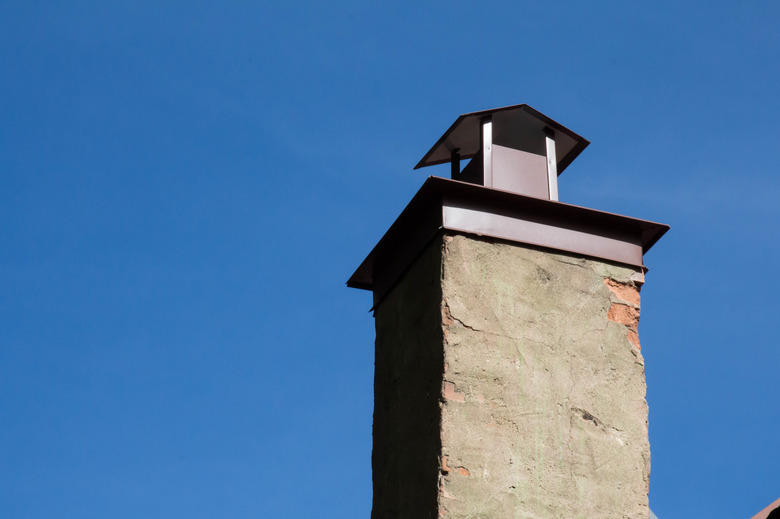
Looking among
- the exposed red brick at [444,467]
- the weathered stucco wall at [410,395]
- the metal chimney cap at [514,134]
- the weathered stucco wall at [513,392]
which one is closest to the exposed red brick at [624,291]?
the weathered stucco wall at [513,392]

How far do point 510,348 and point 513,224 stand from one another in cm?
52

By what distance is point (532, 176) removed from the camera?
12.3 feet

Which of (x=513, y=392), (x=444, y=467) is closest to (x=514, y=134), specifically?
(x=513, y=392)

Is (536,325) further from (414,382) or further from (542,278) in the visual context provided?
(414,382)

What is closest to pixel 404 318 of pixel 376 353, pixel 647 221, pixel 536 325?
pixel 376 353

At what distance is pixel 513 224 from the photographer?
3.50m

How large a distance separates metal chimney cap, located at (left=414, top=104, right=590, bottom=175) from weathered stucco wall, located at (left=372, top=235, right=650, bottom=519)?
0.59 m

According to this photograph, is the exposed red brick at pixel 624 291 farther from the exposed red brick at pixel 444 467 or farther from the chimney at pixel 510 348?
the exposed red brick at pixel 444 467

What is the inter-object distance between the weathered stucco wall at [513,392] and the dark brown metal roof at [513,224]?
0.06m

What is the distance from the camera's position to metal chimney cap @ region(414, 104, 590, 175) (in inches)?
149

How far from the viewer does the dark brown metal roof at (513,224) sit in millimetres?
3439

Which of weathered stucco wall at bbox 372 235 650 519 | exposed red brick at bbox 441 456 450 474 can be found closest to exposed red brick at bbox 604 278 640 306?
weathered stucco wall at bbox 372 235 650 519

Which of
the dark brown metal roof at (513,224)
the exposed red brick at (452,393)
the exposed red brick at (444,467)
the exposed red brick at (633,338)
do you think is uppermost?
the dark brown metal roof at (513,224)

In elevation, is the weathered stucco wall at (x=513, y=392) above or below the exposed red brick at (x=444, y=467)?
above
